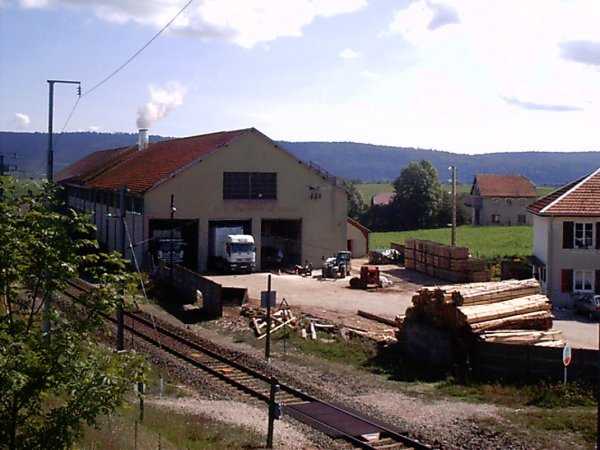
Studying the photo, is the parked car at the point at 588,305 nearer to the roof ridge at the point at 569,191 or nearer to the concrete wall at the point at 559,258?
the concrete wall at the point at 559,258

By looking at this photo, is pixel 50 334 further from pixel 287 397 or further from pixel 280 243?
pixel 280 243

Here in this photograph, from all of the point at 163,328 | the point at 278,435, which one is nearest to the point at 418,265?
the point at 163,328

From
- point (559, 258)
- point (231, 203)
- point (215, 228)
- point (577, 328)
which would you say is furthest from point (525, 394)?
point (231, 203)

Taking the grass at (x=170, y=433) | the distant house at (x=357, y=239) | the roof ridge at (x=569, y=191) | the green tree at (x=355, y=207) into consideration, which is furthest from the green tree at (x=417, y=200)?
the grass at (x=170, y=433)

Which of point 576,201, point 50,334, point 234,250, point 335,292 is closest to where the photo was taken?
point 50,334

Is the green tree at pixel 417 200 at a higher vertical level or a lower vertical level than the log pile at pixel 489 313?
higher

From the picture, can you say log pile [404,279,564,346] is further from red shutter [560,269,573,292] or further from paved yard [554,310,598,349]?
red shutter [560,269,573,292]

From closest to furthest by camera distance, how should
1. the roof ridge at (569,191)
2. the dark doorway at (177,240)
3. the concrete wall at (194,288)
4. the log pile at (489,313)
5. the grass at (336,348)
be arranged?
the log pile at (489,313)
the grass at (336,348)
the concrete wall at (194,288)
the roof ridge at (569,191)
the dark doorway at (177,240)

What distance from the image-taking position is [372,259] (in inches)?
2277

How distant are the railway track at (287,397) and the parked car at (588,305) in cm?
1747

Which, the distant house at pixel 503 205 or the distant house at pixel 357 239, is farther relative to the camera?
the distant house at pixel 503 205

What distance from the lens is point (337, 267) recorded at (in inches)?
1909

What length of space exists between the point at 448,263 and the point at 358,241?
16079 mm

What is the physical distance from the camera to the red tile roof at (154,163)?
4966 cm
